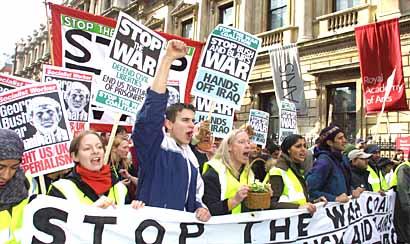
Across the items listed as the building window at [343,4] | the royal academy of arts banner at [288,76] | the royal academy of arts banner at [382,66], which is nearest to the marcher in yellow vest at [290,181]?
the royal academy of arts banner at [382,66]

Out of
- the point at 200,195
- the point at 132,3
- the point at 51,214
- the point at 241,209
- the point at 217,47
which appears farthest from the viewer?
the point at 132,3

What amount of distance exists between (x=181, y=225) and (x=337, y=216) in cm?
206

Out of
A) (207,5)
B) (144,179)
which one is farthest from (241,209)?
(207,5)

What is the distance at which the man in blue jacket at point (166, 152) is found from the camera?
289 centimetres

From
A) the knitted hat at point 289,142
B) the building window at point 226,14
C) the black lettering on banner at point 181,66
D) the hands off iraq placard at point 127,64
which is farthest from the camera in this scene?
the building window at point 226,14

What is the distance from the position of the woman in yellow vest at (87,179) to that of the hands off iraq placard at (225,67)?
294 centimetres

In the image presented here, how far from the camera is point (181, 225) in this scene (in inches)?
131

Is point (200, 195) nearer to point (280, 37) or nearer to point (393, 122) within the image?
point (393, 122)

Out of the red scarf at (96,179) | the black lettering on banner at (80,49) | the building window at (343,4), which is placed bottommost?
the red scarf at (96,179)

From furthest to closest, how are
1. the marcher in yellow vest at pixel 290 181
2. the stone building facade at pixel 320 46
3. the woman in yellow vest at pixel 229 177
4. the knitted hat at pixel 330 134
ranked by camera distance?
the stone building facade at pixel 320 46 < the knitted hat at pixel 330 134 < the marcher in yellow vest at pixel 290 181 < the woman in yellow vest at pixel 229 177

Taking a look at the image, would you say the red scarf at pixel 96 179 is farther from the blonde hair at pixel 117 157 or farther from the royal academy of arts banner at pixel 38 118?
the blonde hair at pixel 117 157

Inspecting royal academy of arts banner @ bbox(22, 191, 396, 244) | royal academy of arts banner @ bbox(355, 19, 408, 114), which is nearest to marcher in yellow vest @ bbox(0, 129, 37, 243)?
royal academy of arts banner @ bbox(22, 191, 396, 244)

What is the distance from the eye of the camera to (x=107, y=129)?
6.22 m

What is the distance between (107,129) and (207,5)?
1468cm
